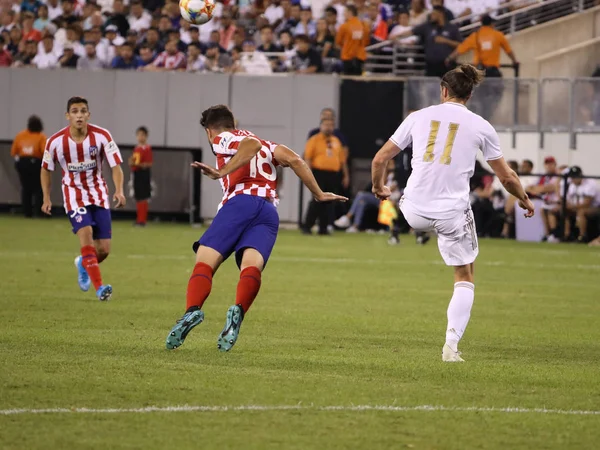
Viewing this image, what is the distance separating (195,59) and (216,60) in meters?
0.52

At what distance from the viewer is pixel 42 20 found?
31984mm

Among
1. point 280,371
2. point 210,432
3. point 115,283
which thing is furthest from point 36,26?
point 210,432

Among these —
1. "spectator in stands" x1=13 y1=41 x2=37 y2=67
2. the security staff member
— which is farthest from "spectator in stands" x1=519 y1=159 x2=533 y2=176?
"spectator in stands" x1=13 y1=41 x2=37 y2=67

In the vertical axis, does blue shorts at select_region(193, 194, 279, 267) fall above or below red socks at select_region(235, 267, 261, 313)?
above

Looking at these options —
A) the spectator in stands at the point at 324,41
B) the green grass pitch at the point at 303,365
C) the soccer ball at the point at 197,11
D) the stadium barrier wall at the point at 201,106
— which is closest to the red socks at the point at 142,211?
the stadium barrier wall at the point at 201,106

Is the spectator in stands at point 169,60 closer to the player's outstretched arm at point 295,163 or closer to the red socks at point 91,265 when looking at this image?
the red socks at point 91,265

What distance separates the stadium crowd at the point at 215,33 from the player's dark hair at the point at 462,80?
18031 millimetres

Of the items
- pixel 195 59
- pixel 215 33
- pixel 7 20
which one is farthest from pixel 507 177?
pixel 7 20

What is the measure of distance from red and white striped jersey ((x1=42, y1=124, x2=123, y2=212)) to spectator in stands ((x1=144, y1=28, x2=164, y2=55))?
16287mm

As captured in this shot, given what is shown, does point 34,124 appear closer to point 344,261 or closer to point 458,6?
point 458,6

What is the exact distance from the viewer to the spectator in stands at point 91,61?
99.4ft

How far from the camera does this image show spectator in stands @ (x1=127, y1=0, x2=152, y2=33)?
1231 inches

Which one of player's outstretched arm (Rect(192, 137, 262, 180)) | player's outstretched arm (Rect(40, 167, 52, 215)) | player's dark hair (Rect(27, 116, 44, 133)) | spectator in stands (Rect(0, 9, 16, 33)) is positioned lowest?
player's outstretched arm (Rect(40, 167, 52, 215))

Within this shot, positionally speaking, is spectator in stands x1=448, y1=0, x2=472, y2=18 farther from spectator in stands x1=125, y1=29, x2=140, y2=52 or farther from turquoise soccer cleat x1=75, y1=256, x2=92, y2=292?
turquoise soccer cleat x1=75, y1=256, x2=92, y2=292
